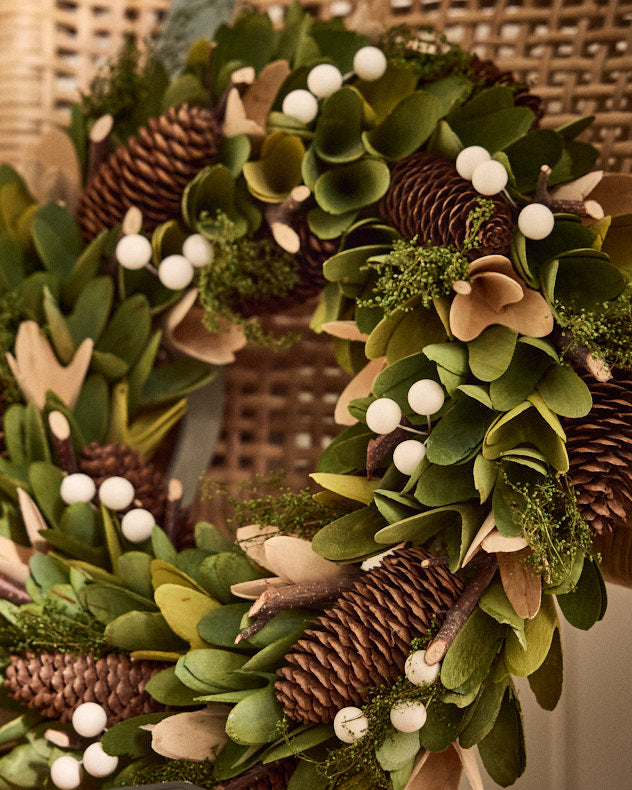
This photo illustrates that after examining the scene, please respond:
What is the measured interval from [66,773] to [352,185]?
1.38 feet

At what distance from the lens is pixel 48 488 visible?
0.57 metres

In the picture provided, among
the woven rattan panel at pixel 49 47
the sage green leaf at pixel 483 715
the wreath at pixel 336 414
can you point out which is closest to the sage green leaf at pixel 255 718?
the wreath at pixel 336 414

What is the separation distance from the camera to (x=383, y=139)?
546 mm

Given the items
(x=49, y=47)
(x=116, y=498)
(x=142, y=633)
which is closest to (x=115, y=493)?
(x=116, y=498)

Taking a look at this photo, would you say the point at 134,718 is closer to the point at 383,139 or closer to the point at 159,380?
the point at 159,380

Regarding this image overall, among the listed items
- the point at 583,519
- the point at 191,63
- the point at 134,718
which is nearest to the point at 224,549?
the point at 134,718

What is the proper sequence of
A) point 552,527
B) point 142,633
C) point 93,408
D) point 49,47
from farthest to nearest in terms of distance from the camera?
point 49,47
point 93,408
point 142,633
point 552,527

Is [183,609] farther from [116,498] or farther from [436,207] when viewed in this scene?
[436,207]

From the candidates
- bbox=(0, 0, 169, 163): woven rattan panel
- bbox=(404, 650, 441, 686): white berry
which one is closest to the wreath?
bbox=(404, 650, 441, 686): white berry

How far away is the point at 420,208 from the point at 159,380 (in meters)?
0.26

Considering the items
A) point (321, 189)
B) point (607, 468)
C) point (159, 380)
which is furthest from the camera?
point (159, 380)

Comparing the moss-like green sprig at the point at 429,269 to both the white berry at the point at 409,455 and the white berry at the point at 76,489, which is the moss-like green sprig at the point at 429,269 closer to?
the white berry at the point at 409,455

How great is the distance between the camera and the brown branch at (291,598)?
1.48 ft

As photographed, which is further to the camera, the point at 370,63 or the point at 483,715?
the point at 370,63
